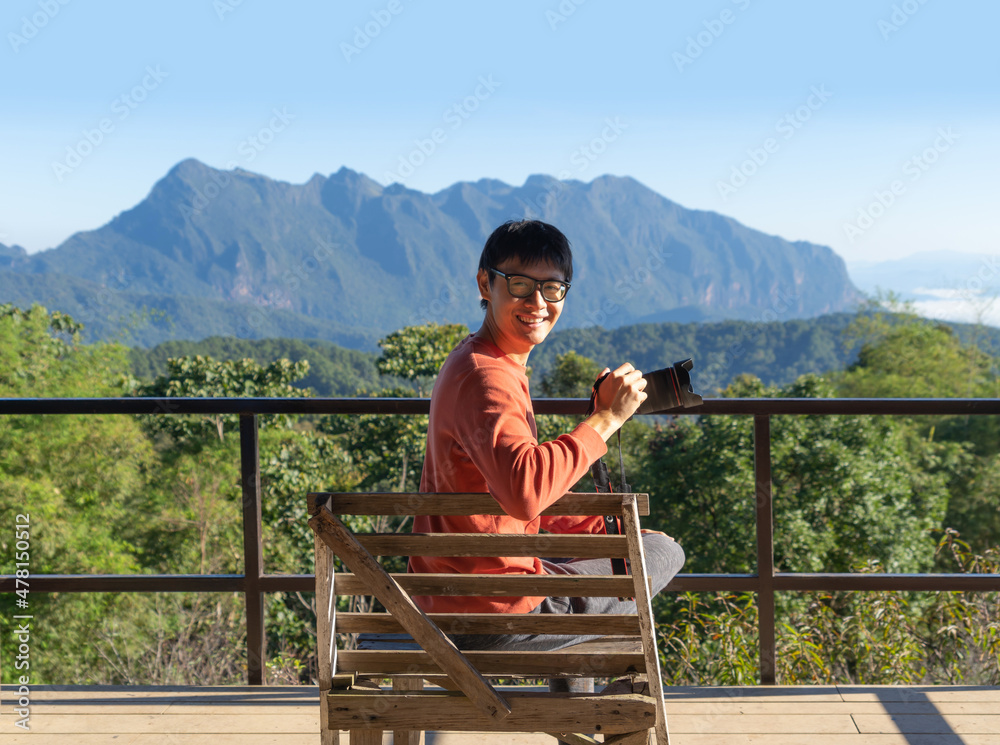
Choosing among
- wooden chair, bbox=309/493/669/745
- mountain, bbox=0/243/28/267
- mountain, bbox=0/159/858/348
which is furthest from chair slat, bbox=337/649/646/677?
mountain, bbox=0/243/28/267

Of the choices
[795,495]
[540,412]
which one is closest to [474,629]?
[540,412]

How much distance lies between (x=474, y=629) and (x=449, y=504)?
7.4 inches

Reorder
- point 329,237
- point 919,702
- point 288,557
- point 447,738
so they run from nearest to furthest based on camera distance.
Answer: point 447,738 < point 919,702 < point 288,557 < point 329,237

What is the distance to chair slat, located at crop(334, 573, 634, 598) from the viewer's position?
46.6 inches

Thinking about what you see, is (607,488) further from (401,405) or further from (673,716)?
(673,716)

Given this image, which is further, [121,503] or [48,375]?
[48,375]

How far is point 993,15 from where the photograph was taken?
64438 mm

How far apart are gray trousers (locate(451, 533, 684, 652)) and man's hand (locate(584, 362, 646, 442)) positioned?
0.82ft

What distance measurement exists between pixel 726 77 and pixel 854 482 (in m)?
70.2

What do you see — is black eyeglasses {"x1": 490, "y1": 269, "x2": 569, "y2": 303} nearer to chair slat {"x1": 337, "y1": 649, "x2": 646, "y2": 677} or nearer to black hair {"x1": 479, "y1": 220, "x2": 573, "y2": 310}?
black hair {"x1": 479, "y1": 220, "x2": 573, "y2": 310}

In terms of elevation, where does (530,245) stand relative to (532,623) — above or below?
above

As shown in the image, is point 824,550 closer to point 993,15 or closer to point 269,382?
point 269,382

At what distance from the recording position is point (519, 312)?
4.42 ft

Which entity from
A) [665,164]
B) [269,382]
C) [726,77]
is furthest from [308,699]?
→ [665,164]
